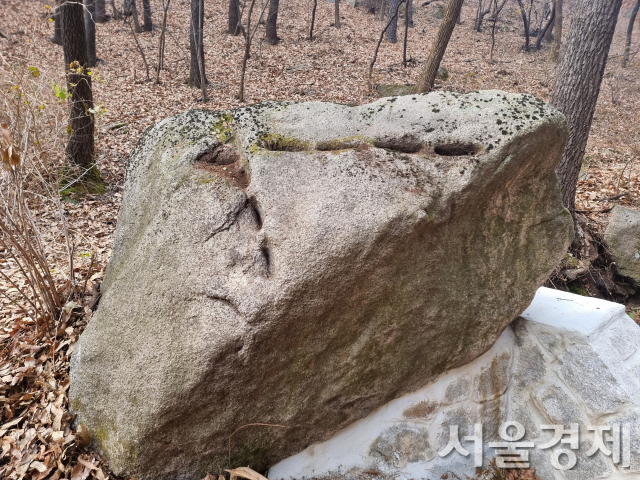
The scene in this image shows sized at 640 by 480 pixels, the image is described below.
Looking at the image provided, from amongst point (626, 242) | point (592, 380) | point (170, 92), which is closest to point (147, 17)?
point (170, 92)

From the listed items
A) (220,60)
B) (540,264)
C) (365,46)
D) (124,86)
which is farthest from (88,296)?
(365,46)

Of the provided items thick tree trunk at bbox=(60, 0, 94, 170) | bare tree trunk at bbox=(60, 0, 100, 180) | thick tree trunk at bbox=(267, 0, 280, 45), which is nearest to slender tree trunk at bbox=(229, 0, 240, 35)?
thick tree trunk at bbox=(267, 0, 280, 45)

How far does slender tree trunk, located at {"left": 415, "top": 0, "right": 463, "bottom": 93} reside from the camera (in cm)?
729

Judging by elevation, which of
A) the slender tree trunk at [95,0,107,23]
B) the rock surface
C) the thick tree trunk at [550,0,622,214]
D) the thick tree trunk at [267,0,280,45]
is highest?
the slender tree trunk at [95,0,107,23]

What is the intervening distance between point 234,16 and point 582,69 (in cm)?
1432

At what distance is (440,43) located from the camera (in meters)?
7.62

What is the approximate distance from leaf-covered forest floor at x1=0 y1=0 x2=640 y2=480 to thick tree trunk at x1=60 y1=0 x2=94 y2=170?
0.23 m

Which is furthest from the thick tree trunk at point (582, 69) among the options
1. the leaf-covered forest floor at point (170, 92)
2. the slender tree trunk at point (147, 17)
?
the slender tree trunk at point (147, 17)

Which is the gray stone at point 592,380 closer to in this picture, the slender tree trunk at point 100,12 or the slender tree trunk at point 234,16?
the slender tree trunk at point 234,16

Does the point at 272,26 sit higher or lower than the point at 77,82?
higher

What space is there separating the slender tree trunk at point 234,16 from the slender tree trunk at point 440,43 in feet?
34.9

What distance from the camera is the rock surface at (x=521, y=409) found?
292 cm

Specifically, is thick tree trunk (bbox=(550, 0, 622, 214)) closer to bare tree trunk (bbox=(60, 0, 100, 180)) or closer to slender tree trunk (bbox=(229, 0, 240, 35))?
bare tree trunk (bbox=(60, 0, 100, 180))

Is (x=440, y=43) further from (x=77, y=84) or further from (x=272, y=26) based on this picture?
(x=272, y=26)
